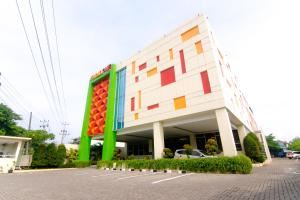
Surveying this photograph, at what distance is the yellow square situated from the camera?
17.8m

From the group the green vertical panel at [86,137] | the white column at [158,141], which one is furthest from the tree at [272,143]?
the green vertical panel at [86,137]

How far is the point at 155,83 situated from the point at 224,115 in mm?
9556

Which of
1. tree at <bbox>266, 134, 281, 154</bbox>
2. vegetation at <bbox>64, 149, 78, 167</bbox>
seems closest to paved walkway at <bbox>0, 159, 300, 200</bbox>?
vegetation at <bbox>64, 149, 78, 167</bbox>

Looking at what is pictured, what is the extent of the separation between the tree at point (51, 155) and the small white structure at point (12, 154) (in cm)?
336

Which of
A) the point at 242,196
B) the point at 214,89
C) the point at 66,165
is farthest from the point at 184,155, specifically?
the point at 66,165

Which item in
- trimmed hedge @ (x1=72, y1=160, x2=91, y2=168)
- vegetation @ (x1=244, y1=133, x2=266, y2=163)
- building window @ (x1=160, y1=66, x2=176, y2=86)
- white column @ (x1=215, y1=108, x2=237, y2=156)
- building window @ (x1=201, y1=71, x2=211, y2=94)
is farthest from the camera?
trimmed hedge @ (x1=72, y1=160, x2=91, y2=168)

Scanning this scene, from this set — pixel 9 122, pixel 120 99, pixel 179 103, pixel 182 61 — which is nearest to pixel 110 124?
pixel 120 99

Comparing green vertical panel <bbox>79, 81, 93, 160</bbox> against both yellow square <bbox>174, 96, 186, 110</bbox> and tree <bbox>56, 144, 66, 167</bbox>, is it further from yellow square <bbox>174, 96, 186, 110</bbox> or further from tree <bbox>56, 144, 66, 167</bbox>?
yellow square <bbox>174, 96, 186, 110</bbox>

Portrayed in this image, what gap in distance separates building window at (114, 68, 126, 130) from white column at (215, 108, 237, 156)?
45.3ft

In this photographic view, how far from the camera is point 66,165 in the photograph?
27.2 metres

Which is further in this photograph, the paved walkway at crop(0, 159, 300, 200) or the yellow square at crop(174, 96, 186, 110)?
the yellow square at crop(174, 96, 186, 110)

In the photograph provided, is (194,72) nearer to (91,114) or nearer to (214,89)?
(214,89)

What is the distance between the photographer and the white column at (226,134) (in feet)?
45.0

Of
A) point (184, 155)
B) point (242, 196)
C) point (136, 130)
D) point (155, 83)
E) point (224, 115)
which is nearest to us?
point (242, 196)
